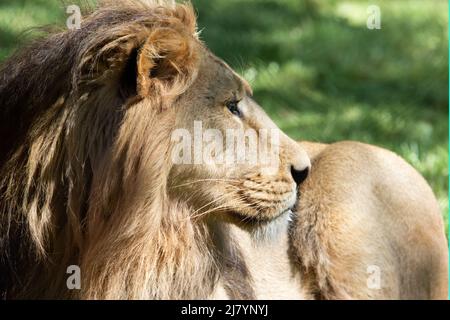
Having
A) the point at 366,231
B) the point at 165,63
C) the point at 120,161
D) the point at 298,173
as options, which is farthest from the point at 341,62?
the point at 120,161

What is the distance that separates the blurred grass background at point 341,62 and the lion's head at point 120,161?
8.68ft

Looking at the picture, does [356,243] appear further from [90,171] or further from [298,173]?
[90,171]

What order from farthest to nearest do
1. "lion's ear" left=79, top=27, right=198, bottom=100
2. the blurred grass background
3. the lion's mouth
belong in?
1. the blurred grass background
2. the lion's mouth
3. "lion's ear" left=79, top=27, right=198, bottom=100

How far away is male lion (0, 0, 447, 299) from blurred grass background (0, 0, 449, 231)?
253 centimetres

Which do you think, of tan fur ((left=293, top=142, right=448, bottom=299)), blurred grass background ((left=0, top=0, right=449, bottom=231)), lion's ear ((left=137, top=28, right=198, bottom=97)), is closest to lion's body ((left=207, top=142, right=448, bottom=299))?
tan fur ((left=293, top=142, right=448, bottom=299))

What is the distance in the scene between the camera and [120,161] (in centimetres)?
328

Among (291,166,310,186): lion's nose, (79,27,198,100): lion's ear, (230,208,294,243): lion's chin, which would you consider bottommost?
(230,208,294,243): lion's chin

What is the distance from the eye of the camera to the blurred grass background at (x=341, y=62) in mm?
7074

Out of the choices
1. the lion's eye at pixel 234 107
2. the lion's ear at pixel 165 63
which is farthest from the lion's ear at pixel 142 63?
the lion's eye at pixel 234 107

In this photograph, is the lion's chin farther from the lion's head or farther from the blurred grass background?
the blurred grass background

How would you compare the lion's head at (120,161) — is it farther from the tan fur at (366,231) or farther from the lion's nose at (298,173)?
the tan fur at (366,231)

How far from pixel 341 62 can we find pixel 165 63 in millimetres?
5504

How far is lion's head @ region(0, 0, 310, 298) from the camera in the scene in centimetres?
325
